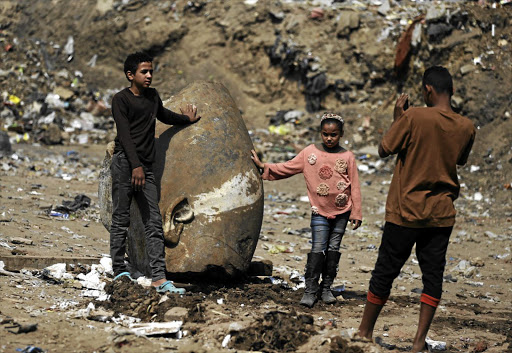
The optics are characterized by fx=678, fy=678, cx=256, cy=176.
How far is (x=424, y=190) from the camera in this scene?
3742 mm

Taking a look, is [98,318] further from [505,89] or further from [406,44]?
[406,44]

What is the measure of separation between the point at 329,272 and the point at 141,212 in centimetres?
143

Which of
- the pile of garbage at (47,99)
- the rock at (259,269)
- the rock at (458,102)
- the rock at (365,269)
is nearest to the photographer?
the rock at (259,269)

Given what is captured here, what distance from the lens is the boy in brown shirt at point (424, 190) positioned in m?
3.72

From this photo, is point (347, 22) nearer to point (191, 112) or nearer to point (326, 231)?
point (191, 112)

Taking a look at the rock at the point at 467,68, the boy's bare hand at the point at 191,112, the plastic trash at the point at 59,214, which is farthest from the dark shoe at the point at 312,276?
the rock at the point at 467,68

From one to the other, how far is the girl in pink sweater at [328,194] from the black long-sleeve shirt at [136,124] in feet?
3.43

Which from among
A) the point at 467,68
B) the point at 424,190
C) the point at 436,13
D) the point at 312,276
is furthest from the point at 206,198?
the point at 436,13

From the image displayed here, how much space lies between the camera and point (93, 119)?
609 inches

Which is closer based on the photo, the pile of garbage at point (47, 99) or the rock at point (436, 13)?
the rock at point (436, 13)

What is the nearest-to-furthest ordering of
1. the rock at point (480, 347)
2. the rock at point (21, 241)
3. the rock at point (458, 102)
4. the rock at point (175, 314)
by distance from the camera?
the rock at point (175, 314) → the rock at point (480, 347) → the rock at point (21, 241) → the rock at point (458, 102)

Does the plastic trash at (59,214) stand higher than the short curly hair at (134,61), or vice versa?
the short curly hair at (134,61)

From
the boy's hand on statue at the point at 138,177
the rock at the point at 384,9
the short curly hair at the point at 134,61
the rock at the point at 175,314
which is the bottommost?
the rock at the point at 175,314

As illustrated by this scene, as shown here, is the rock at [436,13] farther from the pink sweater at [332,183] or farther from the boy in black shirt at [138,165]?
the boy in black shirt at [138,165]
